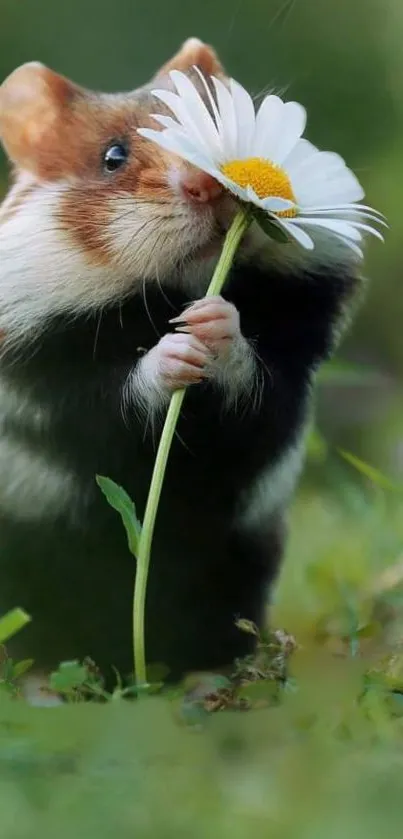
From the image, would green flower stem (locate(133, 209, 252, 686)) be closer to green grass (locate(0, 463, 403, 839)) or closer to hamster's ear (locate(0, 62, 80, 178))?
green grass (locate(0, 463, 403, 839))

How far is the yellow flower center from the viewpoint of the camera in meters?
1.12

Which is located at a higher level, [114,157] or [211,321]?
[114,157]

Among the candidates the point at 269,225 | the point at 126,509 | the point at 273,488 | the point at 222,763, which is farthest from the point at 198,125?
the point at 222,763

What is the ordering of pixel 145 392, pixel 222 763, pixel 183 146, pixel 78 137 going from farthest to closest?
pixel 78 137, pixel 145 392, pixel 183 146, pixel 222 763

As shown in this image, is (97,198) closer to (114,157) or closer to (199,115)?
(114,157)

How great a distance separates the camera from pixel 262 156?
3.78 feet

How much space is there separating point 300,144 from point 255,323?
0.21m

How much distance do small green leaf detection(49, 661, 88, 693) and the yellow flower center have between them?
1.65 ft

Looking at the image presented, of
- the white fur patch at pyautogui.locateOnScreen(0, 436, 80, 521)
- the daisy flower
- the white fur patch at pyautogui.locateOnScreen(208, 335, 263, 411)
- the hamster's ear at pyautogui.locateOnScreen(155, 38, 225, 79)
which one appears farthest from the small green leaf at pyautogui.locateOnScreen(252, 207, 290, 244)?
the white fur patch at pyautogui.locateOnScreen(0, 436, 80, 521)

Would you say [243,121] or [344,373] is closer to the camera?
[243,121]

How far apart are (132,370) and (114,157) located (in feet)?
0.80

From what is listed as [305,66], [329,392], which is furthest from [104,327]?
[329,392]

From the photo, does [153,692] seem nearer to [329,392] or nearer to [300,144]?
[300,144]

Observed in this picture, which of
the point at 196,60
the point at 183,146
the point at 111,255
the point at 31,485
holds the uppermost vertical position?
the point at 196,60
